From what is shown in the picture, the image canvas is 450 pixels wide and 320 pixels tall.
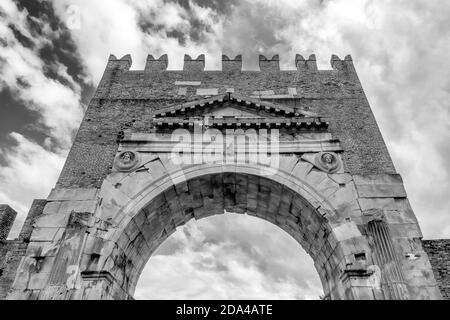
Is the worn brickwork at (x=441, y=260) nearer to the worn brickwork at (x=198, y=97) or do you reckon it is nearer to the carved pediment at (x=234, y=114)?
the worn brickwork at (x=198, y=97)

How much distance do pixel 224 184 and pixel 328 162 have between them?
3.10m

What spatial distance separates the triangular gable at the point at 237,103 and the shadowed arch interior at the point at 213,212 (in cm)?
240

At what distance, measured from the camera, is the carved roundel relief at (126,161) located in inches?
364

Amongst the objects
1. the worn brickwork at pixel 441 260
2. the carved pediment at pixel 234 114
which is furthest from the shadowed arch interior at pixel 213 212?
the worn brickwork at pixel 441 260

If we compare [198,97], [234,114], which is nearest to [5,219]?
[198,97]

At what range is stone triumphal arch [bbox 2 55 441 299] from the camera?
7496 mm

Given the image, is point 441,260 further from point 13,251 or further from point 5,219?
point 5,219

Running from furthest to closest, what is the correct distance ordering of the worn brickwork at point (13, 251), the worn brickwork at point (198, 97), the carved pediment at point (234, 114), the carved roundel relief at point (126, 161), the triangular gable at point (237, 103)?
the triangular gable at point (237, 103) < the carved pediment at point (234, 114) < the worn brickwork at point (198, 97) < the carved roundel relief at point (126, 161) < the worn brickwork at point (13, 251)

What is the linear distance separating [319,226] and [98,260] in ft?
18.8

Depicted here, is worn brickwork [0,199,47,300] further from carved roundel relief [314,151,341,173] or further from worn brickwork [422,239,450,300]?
worn brickwork [422,239,450,300]

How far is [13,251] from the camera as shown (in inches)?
322
